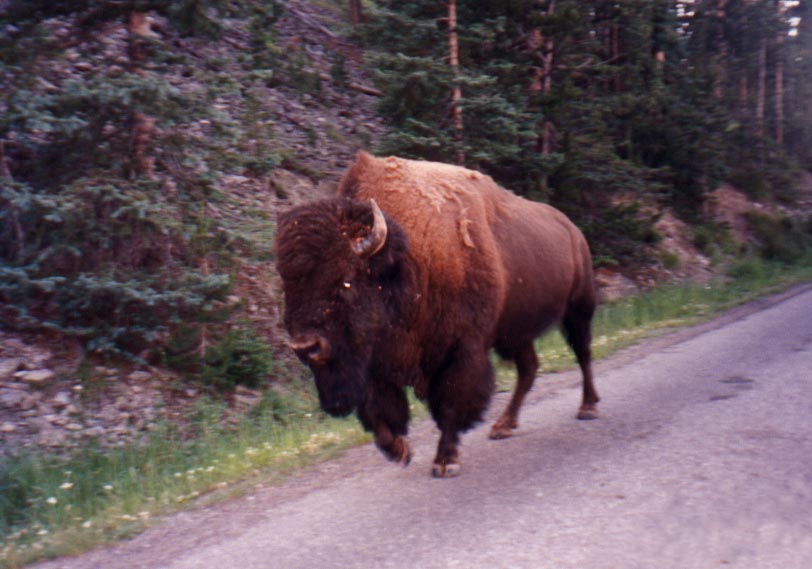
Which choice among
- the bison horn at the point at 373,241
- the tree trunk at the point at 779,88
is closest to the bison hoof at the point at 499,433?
the bison horn at the point at 373,241

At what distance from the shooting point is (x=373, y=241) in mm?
5379

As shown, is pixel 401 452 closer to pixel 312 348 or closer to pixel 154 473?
pixel 312 348

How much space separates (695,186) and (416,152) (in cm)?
1313

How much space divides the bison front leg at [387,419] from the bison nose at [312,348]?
0.74 metres

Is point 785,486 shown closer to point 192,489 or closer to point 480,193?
point 480,193

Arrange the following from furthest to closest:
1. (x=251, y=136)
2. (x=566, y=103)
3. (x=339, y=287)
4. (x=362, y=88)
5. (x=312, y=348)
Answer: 1. (x=362, y=88)
2. (x=566, y=103)
3. (x=251, y=136)
4. (x=339, y=287)
5. (x=312, y=348)

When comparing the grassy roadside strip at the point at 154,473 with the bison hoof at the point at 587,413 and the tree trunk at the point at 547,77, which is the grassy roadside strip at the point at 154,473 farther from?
the tree trunk at the point at 547,77

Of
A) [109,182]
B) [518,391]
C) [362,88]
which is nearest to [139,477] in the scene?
[518,391]

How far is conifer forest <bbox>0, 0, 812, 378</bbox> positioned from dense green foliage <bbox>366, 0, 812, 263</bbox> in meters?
0.05

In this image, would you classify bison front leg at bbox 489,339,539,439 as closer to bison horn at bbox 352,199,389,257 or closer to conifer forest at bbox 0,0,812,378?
Result: bison horn at bbox 352,199,389,257

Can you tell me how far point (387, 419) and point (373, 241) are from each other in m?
1.31

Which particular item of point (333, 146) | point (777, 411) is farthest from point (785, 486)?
point (333, 146)

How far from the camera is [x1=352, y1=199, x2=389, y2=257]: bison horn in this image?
5359mm

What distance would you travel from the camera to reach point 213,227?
1002 cm
